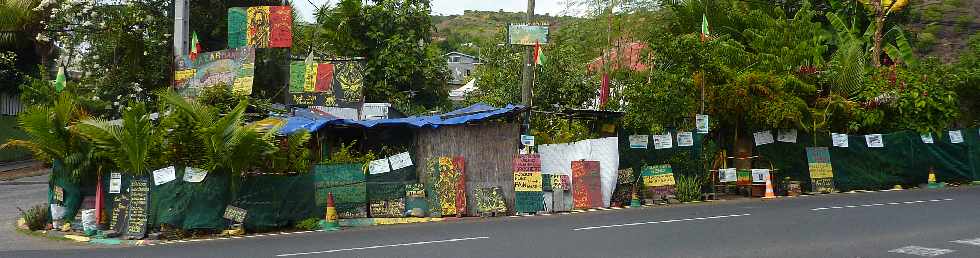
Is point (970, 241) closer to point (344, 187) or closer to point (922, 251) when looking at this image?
point (922, 251)

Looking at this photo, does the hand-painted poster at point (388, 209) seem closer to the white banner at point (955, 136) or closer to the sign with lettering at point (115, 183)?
the sign with lettering at point (115, 183)

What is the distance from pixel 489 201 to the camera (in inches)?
768

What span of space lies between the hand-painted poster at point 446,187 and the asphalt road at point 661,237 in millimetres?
1016

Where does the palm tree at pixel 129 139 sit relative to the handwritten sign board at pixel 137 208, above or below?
above

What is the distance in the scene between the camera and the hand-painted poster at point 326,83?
25500 mm

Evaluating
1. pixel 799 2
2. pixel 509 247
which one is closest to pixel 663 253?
pixel 509 247

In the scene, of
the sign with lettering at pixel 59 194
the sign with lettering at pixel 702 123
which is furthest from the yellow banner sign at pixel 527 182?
the sign with lettering at pixel 59 194

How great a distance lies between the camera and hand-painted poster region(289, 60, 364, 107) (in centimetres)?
2550

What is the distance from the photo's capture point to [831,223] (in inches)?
615

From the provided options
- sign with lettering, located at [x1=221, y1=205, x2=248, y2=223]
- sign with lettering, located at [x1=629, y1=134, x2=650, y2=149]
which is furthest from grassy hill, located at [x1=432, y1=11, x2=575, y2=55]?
sign with lettering, located at [x1=221, y1=205, x2=248, y2=223]

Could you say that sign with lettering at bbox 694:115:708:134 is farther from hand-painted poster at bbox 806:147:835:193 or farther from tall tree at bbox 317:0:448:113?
tall tree at bbox 317:0:448:113

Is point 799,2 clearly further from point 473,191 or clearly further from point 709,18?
point 473,191

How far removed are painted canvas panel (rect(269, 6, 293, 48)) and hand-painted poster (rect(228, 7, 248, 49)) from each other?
2.91 ft

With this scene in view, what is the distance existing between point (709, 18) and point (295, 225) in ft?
86.4
